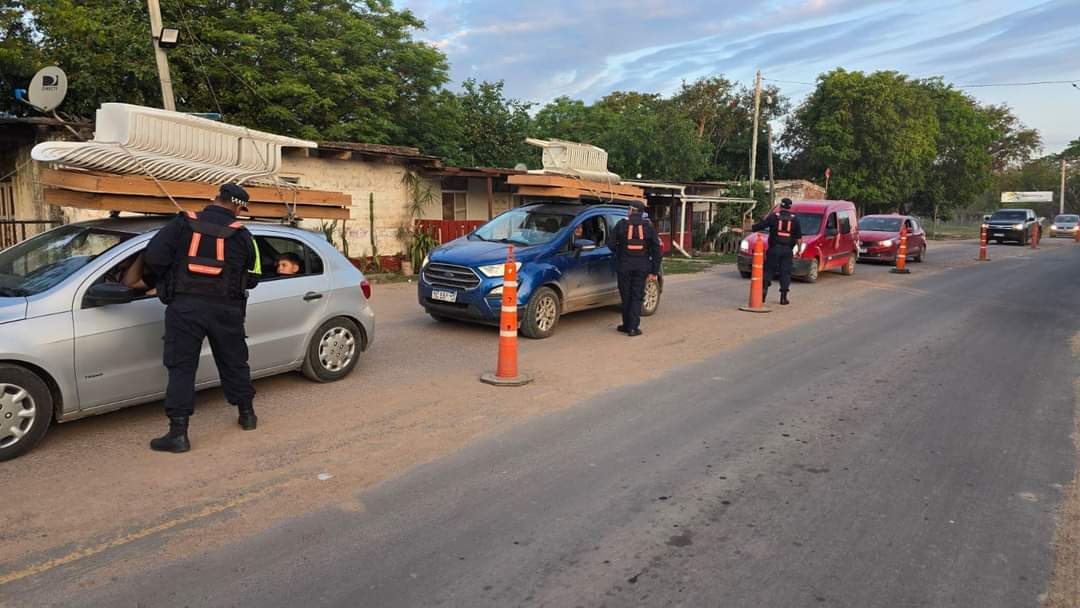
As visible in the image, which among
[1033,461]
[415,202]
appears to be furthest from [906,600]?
[415,202]

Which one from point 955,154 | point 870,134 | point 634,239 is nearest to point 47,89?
point 634,239

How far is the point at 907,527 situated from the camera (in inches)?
151

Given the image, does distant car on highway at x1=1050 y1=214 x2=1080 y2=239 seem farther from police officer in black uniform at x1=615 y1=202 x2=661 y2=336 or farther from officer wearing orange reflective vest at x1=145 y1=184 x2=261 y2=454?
officer wearing orange reflective vest at x1=145 y1=184 x2=261 y2=454

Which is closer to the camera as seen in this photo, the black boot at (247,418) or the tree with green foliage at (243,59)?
the black boot at (247,418)

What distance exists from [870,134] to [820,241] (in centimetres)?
2579

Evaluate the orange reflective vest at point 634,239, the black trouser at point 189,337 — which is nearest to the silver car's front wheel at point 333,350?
the black trouser at point 189,337

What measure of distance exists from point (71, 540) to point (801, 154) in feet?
155

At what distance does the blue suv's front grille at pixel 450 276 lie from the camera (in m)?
8.56

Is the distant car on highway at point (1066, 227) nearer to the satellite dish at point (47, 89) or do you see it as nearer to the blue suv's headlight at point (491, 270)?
the blue suv's headlight at point (491, 270)

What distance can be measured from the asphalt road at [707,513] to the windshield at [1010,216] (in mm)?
31539

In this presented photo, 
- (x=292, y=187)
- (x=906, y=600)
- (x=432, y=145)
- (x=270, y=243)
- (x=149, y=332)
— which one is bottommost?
(x=906, y=600)

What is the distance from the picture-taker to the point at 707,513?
3.96m

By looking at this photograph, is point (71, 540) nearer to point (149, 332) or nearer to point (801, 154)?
point (149, 332)

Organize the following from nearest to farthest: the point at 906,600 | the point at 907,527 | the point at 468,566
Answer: the point at 906,600
the point at 468,566
the point at 907,527
